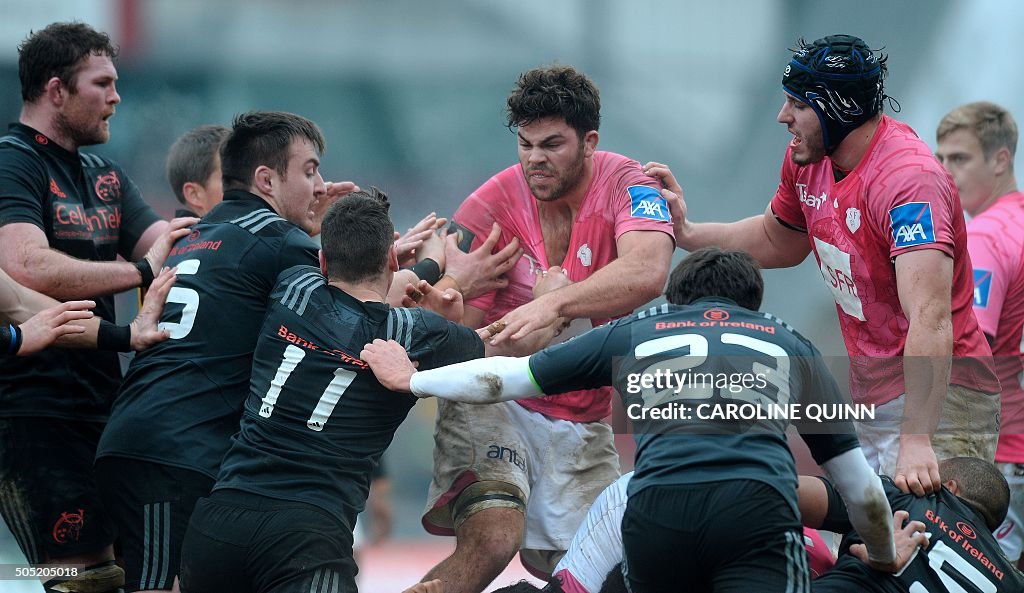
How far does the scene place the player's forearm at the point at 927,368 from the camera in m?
4.13

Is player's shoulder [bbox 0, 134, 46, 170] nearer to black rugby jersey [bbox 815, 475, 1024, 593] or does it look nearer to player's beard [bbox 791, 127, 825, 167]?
player's beard [bbox 791, 127, 825, 167]

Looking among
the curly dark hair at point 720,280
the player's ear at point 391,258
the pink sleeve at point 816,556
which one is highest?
the curly dark hair at point 720,280

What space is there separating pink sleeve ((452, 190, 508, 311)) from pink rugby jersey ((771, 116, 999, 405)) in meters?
1.40

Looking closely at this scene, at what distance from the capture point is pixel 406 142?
526 inches

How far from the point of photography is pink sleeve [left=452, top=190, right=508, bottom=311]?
5223 mm

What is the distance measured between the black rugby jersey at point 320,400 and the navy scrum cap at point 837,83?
68.9 inches

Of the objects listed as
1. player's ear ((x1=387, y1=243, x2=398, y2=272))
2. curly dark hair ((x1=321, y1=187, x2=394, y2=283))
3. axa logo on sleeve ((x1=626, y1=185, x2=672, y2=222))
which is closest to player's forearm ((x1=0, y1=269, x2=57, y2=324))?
curly dark hair ((x1=321, y1=187, x2=394, y2=283))

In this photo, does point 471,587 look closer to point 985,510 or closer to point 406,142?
point 985,510

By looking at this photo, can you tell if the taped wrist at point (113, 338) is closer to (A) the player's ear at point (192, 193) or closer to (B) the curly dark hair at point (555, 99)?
(A) the player's ear at point (192, 193)

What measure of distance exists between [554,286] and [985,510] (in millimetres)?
1934

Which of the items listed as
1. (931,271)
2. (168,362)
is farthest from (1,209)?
(931,271)

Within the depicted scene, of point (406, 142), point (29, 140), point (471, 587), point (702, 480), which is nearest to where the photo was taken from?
point (702, 480)

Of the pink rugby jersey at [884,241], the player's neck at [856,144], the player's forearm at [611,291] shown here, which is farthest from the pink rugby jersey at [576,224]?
the player's neck at [856,144]

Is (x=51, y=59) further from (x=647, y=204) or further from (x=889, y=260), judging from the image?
(x=889, y=260)
